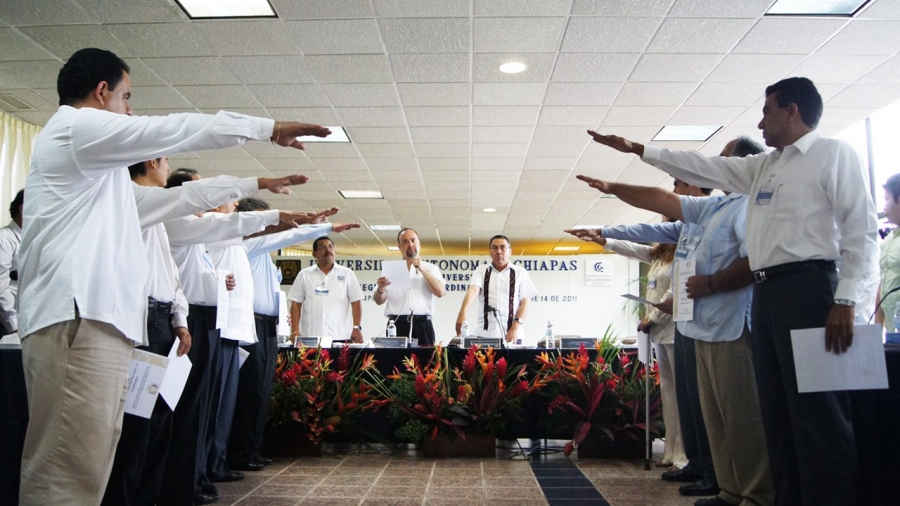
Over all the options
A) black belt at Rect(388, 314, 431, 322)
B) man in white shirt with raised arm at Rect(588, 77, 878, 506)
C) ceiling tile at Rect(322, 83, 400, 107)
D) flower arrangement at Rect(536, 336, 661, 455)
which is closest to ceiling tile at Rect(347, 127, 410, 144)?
ceiling tile at Rect(322, 83, 400, 107)

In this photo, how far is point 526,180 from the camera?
9.12 m

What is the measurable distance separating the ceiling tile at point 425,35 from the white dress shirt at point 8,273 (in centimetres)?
262

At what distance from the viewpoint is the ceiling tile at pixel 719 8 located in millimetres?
4367

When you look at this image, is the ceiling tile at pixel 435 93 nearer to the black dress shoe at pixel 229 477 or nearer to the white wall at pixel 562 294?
the black dress shoe at pixel 229 477

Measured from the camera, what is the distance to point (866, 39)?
16.2 feet

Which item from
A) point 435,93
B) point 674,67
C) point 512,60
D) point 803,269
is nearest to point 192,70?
point 435,93

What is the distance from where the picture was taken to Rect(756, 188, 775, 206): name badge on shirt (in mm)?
2242

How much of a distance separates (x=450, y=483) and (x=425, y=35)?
3.04 m

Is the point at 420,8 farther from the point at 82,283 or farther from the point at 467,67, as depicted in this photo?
the point at 82,283

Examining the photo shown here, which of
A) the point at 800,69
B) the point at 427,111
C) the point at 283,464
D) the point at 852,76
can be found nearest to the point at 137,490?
the point at 283,464

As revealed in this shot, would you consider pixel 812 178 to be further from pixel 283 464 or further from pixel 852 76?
pixel 852 76

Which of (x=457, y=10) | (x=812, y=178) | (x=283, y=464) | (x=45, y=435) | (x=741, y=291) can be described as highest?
(x=457, y=10)

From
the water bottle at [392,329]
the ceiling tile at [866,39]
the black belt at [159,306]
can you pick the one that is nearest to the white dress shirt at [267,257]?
the black belt at [159,306]

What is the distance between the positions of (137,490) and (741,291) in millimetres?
2364
